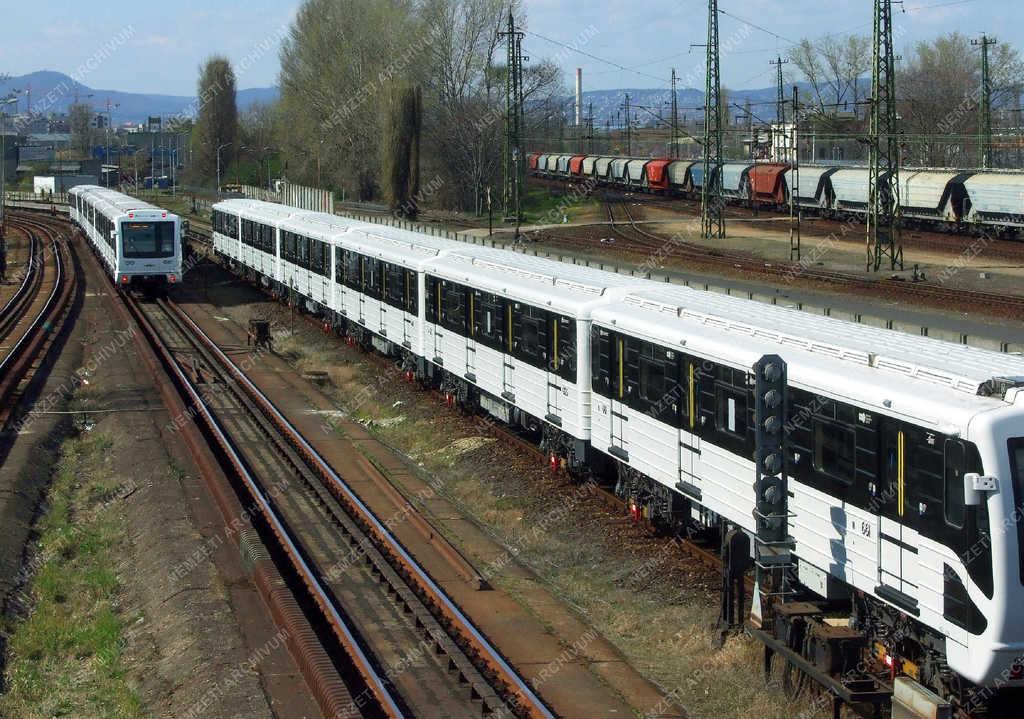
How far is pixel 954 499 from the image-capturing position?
9172 mm

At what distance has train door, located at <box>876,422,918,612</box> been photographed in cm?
978

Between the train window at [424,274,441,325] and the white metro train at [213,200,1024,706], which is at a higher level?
the train window at [424,274,441,325]

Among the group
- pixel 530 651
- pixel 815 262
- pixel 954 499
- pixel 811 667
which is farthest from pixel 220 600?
pixel 815 262

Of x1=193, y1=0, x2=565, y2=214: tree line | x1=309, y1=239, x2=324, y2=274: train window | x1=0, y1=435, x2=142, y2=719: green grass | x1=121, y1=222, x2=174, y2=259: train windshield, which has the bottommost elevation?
x1=0, y1=435, x2=142, y2=719: green grass

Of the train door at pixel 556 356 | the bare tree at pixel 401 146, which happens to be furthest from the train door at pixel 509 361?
the bare tree at pixel 401 146

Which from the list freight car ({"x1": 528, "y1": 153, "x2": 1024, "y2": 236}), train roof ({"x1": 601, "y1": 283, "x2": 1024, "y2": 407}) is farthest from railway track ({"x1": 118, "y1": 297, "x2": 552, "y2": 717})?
freight car ({"x1": 528, "y1": 153, "x2": 1024, "y2": 236})

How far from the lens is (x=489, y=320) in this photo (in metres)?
20.8

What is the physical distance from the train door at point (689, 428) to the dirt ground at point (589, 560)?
108 centimetres

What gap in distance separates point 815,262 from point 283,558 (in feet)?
103

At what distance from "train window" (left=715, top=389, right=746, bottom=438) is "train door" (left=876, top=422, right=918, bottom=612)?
2.45 meters

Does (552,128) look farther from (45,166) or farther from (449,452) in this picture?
(449,452)

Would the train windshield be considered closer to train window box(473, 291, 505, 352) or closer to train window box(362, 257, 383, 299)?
train window box(362, 257, 383, 299)

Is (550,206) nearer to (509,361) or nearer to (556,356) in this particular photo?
(509,361)

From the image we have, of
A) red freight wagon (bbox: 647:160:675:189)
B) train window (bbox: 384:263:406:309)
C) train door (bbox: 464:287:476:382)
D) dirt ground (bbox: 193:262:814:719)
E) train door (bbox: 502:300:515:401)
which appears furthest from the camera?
red freight wagon (bbox: 647:160:675:189)
